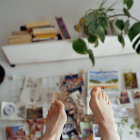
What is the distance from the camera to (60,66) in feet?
6.83

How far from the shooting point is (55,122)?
1.37 metres

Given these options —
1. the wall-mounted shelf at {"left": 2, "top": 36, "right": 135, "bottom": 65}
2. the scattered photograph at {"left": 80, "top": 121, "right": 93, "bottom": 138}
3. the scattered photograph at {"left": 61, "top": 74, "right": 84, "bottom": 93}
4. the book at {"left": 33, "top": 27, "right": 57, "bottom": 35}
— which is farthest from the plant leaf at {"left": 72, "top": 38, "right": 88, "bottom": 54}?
the scattered photograph at {"left": 80, "top": 121, "right": 93, "bottom": 138}

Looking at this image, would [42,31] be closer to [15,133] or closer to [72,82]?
[72,82]

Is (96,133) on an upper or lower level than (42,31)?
lower

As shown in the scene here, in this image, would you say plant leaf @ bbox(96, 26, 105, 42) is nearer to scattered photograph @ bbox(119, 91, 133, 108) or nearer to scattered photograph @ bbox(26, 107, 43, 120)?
scattered photograph @ bbox(119, 91, 133, 108)

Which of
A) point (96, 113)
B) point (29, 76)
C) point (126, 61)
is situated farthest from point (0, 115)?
point (126, 61)

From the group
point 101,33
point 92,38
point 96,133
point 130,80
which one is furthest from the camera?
point 130,80

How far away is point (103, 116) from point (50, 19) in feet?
3.91

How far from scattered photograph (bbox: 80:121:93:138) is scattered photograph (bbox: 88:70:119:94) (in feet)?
0.88

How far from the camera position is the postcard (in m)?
1.98

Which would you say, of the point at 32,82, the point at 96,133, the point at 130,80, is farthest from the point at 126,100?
the point at 32,82

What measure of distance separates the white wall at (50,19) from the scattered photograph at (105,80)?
0.22 ft

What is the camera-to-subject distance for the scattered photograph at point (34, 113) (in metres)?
1.97

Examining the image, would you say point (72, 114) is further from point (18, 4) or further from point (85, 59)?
point (18, 4)
